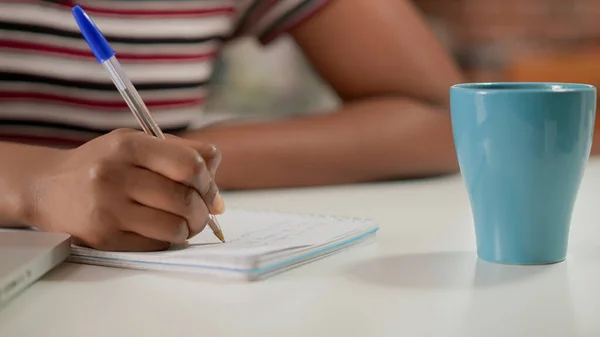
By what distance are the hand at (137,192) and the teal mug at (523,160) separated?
18 cm

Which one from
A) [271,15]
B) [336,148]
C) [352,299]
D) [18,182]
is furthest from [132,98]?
[271,15]

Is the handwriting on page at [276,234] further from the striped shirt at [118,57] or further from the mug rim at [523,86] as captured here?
the striped shirt at [118,57]

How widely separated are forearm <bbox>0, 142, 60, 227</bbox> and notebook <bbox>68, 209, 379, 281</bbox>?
7 centimetres

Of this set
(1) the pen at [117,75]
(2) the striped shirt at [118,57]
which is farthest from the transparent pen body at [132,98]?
(2) the striped shirt at [118,57]

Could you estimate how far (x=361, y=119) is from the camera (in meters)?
1.05

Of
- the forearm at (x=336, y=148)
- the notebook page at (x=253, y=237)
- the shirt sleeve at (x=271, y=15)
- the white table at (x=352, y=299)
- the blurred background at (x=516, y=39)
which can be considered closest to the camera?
the white table at (x=352, y=299)

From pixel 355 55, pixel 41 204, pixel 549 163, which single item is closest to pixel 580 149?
pixel 549 163

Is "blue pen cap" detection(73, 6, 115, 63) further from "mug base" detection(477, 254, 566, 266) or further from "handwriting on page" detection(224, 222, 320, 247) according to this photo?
"mug base" detection(477, 254, 566, 266)

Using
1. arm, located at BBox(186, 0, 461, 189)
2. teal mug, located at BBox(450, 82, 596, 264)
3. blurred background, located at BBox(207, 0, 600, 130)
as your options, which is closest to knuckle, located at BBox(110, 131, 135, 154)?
teal mug, located at BBox(450, 82, 596, 264)

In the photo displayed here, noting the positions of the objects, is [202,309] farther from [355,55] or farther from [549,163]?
[355,55]

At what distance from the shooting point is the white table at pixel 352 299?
0.43 metres

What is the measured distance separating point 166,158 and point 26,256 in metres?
0.11

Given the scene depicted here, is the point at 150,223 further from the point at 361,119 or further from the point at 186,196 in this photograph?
the point at 361,119

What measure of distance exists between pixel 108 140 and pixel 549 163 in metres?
0.29
